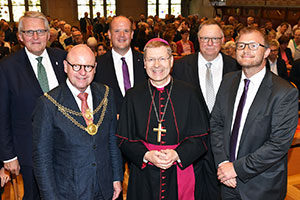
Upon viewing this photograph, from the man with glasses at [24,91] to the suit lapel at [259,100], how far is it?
1803 mm

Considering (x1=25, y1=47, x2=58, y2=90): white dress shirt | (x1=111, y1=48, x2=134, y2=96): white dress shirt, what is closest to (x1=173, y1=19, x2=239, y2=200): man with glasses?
(x1=111, y1=48, x2=134, y2=96): white dress shirt

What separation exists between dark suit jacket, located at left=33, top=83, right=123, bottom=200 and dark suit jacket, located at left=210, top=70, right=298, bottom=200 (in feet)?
3.48

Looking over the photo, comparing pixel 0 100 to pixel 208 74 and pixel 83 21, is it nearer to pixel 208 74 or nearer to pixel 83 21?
pixel 208 74

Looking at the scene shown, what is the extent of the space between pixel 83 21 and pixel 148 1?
24.2 feet

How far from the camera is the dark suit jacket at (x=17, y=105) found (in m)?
2.72

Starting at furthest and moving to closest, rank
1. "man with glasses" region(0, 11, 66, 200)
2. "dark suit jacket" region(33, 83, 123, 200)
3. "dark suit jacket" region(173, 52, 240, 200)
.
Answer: "dark suit jacket" region(173, 52, 240, 200), "man with glasses" region(0, 11, 66, 200), "dark suit jacket" region(33, 83, 123, 200)

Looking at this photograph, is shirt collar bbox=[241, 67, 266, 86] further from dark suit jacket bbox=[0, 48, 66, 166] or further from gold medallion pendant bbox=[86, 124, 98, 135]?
dark suit jacket bbox=[0, 48, 66, 166]

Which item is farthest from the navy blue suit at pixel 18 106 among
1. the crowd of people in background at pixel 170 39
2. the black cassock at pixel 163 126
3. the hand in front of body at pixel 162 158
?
the crowd of people in background at pixel 170 39

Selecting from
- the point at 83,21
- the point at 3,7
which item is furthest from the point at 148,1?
the point at 3,7

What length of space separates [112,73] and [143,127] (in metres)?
1.00

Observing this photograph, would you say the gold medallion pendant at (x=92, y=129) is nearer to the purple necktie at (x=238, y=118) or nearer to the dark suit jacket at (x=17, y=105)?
the dark suit jacket at (x=17, y=105)

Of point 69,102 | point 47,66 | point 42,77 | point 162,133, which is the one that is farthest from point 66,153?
point 47,66

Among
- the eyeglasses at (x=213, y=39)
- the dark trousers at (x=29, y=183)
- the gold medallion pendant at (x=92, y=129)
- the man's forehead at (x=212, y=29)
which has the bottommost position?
the dark trousers at (x=29, y=183)

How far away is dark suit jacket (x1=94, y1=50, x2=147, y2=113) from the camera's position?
338cm
